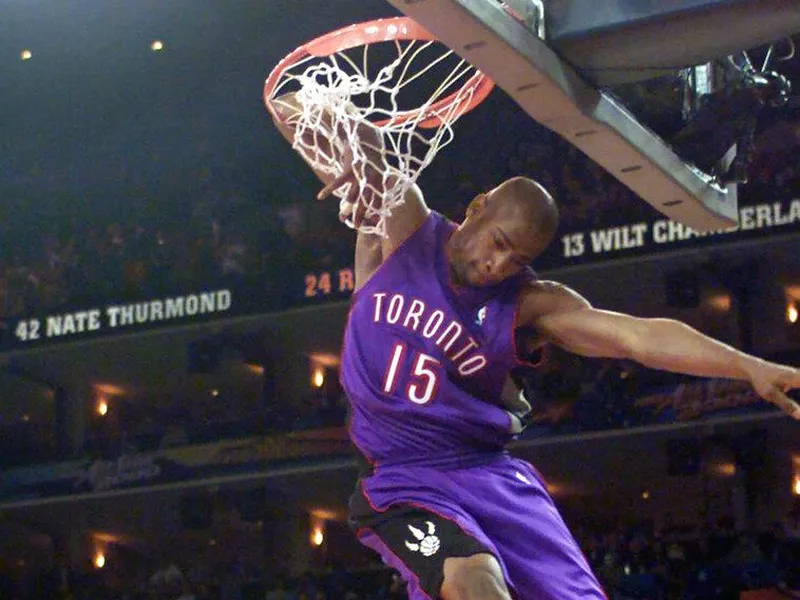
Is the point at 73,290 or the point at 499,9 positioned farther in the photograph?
the point at 73,290

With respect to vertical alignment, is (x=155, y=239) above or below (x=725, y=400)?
above

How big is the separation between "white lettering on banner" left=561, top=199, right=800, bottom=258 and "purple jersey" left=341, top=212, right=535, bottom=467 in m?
11.1

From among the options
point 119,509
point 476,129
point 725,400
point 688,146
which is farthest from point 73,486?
point 688,146

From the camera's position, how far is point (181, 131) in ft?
61.0

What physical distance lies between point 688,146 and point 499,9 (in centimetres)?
99

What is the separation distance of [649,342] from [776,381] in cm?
41

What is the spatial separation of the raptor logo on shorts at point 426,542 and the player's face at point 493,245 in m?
0.66

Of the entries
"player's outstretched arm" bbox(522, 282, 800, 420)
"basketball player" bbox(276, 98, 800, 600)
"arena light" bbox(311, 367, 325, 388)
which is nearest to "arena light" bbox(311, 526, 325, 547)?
"arena light" bbox(311, 367, 325, 388)

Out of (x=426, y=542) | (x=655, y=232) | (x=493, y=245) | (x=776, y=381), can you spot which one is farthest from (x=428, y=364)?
(x=655, y=232)

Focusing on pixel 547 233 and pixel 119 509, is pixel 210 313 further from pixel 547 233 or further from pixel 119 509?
pixel 547 233

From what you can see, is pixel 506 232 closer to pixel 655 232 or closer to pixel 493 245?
pixel 493 245

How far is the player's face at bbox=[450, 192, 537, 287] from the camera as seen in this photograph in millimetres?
3439

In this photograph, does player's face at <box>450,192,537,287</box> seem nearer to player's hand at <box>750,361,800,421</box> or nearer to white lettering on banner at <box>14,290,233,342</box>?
player's hand at <box>750,361,800,421</box>

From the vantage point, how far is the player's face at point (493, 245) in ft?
11.3
